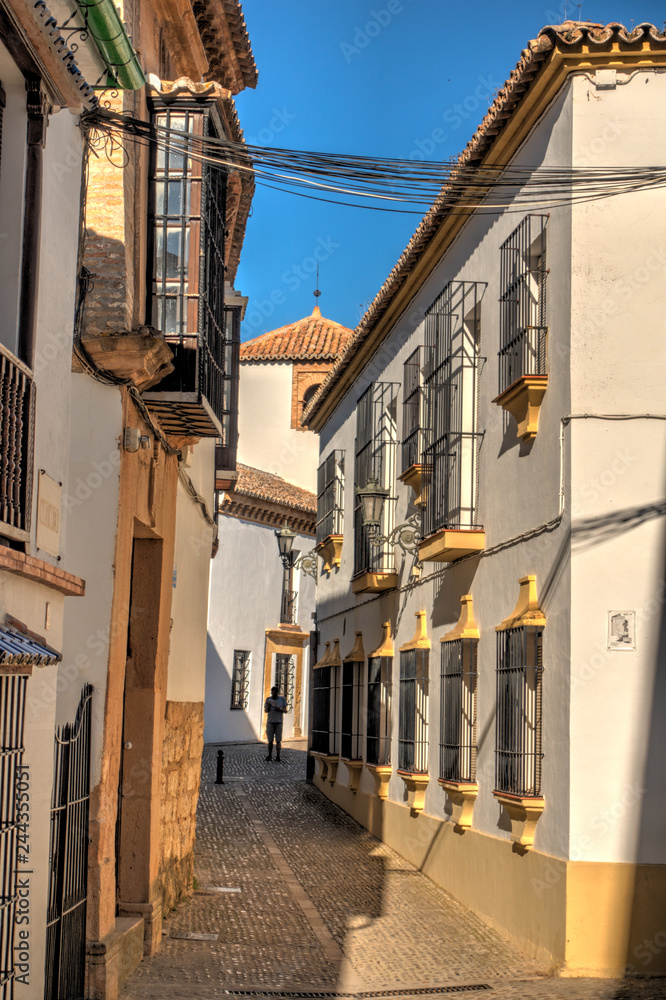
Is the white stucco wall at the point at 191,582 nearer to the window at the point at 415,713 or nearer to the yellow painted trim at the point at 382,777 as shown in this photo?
the window at the point at 415,713

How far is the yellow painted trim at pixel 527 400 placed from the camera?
8891 millimetres

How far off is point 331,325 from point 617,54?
93.7ft

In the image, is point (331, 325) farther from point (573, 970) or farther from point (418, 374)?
point (573, 970)

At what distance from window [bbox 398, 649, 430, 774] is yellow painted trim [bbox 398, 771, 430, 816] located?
A: 109mm

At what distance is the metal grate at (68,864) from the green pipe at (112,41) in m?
3.55

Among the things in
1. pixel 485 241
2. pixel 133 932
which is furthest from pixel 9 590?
pixel 485 241

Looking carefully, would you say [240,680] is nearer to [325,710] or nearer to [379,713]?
[325,710]

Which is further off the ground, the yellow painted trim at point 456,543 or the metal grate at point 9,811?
the yellow painted trim at point 456,543

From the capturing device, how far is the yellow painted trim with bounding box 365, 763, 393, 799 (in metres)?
14.3

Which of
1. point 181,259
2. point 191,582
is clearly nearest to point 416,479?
point 191,582

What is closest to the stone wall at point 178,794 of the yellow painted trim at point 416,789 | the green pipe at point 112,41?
the yellow painted trim at point 416,789

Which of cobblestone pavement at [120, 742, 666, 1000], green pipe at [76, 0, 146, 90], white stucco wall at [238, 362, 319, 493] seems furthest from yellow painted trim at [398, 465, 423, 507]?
white stucco wall at [238, 362, 319, 493]

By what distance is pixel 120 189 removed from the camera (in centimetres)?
824

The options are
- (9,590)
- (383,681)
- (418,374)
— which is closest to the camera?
(9,590)
